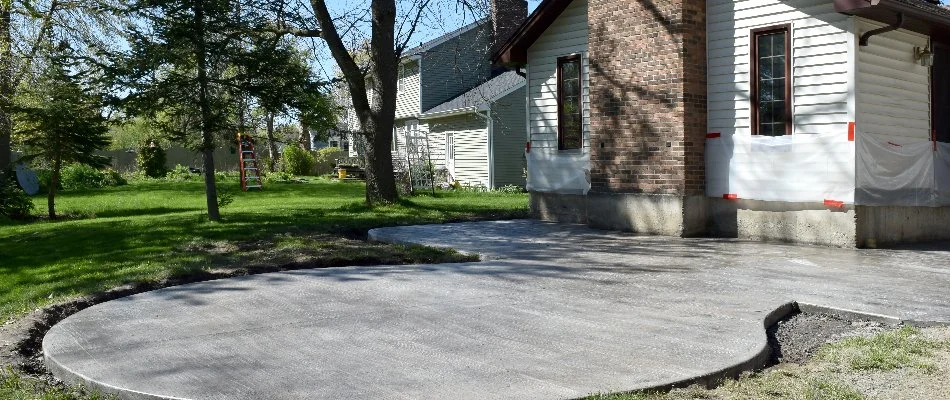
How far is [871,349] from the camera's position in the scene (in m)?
5.17

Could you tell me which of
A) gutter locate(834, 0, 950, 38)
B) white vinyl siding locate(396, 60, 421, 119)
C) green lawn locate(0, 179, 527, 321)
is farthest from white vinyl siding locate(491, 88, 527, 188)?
gutter locate(834, 0, 950, 38)

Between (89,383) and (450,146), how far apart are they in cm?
2580

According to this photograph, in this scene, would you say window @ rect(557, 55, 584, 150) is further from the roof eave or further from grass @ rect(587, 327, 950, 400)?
the roof eave

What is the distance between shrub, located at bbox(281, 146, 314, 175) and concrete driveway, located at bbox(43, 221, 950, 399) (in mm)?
26686

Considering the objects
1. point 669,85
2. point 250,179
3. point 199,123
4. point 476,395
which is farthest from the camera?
point 250,179

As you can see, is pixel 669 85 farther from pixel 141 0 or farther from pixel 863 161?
pixel 141 0

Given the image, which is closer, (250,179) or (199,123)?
(199,123)

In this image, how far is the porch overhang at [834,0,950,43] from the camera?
975cm

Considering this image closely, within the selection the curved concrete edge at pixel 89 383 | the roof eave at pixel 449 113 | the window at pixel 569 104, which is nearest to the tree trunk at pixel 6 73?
the window at pixel 569 104

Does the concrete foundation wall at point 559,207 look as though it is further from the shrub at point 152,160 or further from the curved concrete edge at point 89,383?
the shrub at point 152,160

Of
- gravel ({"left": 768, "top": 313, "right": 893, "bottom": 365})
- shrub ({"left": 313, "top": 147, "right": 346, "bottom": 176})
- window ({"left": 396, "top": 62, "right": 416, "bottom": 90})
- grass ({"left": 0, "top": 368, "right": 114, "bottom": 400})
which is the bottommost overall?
gravel ({"left": 768, "top": 313, "right": 893, "bottom": 365})

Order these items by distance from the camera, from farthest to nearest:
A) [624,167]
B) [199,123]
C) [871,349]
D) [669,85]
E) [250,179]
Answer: [250,179] < [199,123] < [624,167] < [669,85] < [871,349]

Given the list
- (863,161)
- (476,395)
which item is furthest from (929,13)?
(476,395)

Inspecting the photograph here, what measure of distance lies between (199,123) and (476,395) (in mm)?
10767
